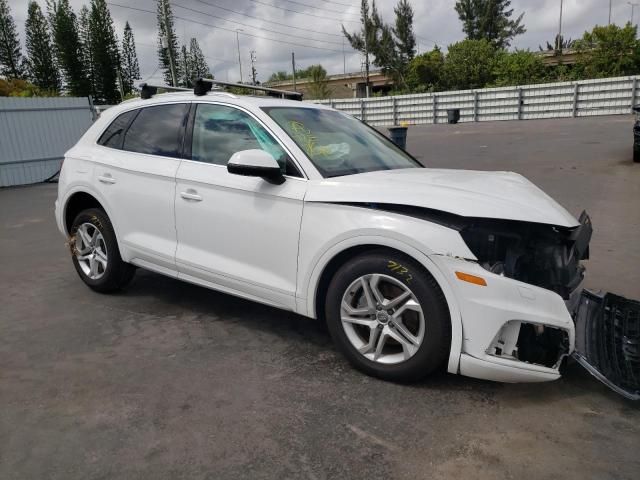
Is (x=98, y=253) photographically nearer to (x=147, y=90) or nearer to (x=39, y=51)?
(x=147, y=90)

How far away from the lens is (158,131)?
4.19 meters

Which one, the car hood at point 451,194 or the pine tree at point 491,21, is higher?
the pine tree at point 491,21

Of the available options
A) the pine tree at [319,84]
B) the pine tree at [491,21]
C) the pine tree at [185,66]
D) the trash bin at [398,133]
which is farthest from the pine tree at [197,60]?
the trash bin at [398,133]

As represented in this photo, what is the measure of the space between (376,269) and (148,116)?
8.28ft

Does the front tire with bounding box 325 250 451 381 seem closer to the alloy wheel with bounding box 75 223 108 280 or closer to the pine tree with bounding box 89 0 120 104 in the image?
the alloy wheel with bounding box 75 223 108 280

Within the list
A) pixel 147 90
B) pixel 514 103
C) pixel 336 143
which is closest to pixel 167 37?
pixel 514 103

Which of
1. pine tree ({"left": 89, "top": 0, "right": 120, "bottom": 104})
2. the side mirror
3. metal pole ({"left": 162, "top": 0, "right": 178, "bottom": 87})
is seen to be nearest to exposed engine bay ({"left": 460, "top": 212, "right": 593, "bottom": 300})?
the side mirror

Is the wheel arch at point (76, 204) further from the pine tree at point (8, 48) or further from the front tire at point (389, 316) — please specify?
the pine tree at point (8, 48)

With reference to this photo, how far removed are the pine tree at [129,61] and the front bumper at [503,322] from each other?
79301mm

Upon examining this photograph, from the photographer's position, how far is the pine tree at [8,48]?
65312 millimetres

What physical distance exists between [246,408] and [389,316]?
35.8 inches

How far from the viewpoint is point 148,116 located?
4348mm

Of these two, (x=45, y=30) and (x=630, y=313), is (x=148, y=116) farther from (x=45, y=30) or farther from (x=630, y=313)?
(x=45, y=30)

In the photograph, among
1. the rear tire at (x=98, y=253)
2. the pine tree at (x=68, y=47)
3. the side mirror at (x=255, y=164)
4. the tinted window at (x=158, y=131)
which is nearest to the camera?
the side mirror at (x=255, y=164)
